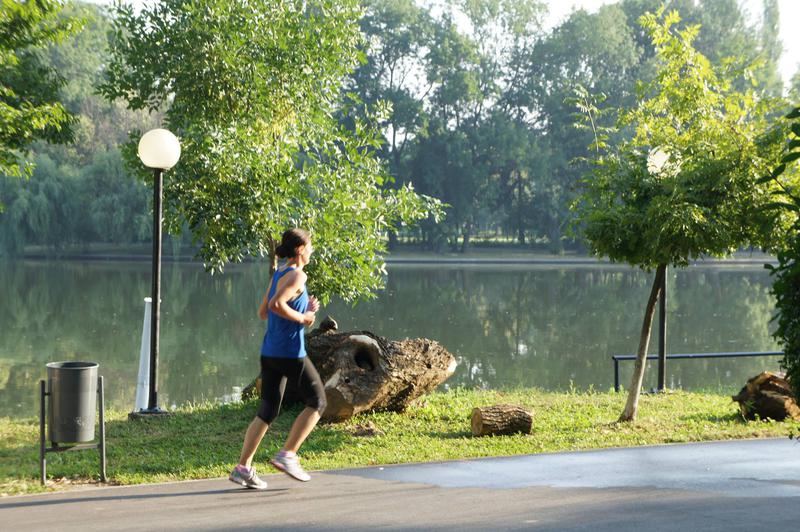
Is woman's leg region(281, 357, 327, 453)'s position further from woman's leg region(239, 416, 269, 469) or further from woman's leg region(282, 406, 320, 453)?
woman's leg region(239, 416, 269, 469)

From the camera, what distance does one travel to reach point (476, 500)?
251 inches

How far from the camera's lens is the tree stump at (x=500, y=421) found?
916 cm

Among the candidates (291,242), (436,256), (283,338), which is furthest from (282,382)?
(436,256)

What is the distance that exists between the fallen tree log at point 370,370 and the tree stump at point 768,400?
3338 millimetres

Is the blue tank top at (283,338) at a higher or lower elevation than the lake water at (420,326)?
higher

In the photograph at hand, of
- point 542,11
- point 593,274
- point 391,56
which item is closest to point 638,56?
point 542,11

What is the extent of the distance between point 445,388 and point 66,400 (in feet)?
37.1

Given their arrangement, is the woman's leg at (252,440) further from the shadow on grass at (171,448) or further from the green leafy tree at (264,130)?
the green leafy tree at (264,130)

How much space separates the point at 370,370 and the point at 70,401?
3728mm

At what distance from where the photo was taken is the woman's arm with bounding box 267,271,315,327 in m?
6.60

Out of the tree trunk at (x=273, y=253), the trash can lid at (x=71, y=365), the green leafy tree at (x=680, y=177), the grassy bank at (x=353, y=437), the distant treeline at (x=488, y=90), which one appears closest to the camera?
the trash can lid at (x=71, y=365)

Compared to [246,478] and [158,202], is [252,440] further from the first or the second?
[158,202]

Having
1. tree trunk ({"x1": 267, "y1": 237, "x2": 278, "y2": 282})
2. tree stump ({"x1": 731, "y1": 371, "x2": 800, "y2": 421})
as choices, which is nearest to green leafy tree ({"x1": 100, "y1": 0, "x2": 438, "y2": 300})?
tree trunk ({"x1": 267, "y1": 237, "x2": 278, "y2": 282})

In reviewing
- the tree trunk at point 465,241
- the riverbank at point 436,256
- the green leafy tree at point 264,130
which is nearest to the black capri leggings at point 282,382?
the green leafy tree at point 264,130
